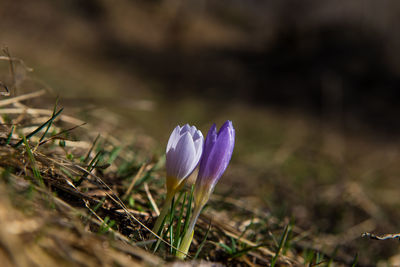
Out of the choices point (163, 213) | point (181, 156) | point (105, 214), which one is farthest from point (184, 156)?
point (105, 214)

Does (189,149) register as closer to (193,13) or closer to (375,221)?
(375,221)

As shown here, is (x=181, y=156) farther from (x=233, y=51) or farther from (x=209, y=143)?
(x=233, y=51)

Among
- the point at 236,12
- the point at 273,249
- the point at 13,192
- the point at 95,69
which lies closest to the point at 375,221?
the point at 273,249

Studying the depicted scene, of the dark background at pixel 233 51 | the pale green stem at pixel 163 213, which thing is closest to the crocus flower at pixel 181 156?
the pale green stem at pixel 163 213

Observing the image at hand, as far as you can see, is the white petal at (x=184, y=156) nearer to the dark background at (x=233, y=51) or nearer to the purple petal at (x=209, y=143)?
the purple petal at (x=209, y=143)

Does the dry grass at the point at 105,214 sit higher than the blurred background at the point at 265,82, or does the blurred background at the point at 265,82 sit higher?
the blurred background at the point at 265,82

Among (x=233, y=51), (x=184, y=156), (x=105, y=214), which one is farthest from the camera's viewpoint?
(x=233, y=51)
